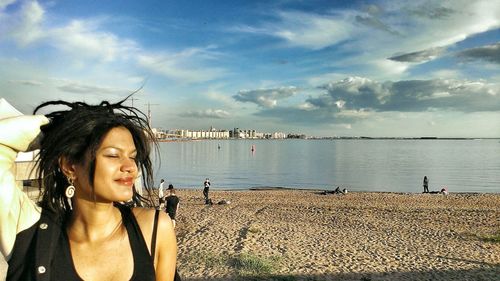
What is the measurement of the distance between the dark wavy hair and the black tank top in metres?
0.23

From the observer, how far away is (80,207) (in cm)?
224

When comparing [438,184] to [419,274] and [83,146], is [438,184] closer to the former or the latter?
[419,274]

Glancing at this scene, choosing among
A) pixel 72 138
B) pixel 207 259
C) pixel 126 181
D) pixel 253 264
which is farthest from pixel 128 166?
pixel 207 259

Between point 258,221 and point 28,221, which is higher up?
point 28,221

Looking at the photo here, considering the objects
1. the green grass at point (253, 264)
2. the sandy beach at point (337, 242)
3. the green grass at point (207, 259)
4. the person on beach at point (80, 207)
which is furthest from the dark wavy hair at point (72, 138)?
the green grass at point (207, 259)

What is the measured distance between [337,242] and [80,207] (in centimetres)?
1410

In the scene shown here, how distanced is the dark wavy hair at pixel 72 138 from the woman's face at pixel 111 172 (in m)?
0.03

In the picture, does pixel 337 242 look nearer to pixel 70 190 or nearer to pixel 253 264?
pixel 253 264

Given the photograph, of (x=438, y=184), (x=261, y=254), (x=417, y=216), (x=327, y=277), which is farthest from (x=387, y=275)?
(x=438, y=184)

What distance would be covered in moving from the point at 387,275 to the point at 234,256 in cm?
465

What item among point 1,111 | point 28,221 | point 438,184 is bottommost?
point 438,184

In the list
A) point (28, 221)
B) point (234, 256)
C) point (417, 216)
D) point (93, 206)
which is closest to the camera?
point (28, 221)

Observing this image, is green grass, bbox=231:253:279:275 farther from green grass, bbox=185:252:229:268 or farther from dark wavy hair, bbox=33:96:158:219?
dark wavy hair, bbox=33:96:158:219

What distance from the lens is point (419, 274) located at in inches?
447
